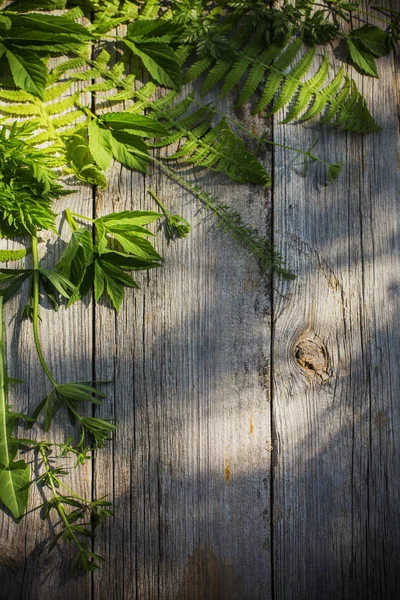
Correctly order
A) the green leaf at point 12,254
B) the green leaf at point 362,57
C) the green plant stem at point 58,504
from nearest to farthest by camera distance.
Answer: the green plant stem at point 58,504
the green leaf at point 12,254
the green leaf at point 362,57

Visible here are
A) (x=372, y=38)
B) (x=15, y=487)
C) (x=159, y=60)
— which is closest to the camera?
(x=15, y=487)

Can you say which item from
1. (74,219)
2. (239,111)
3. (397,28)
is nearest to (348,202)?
(239,111)

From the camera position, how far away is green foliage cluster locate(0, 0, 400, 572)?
1.79 metres

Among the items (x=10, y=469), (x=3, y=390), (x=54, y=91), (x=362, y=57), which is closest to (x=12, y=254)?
(x=3, y=390)

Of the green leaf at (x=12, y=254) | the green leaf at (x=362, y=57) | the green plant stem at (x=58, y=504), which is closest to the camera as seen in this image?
the green plant stem at (x=58, y=504)

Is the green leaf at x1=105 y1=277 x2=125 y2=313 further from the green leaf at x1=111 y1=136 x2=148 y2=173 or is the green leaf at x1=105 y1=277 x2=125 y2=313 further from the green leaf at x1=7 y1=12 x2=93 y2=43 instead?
the green leaf at x1=7 y1=12 x2=93 y2=43

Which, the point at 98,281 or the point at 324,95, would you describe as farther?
the point at 324,95

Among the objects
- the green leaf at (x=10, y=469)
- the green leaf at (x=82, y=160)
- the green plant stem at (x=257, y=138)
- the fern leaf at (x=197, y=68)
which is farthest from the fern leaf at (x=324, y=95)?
the green leaf at (x=10, y=469)

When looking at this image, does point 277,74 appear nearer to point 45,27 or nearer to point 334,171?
point 334,171

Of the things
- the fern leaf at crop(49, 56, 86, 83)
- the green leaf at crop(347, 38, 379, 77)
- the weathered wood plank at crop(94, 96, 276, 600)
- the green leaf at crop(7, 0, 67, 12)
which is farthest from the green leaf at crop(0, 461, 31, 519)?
the green leaf at crop(347, 38, 379, 77)

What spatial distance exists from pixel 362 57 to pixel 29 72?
1079 mm

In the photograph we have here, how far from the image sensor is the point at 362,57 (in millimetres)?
2006

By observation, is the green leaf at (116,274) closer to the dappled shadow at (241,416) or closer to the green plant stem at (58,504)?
the dappled shadow at (241,416)

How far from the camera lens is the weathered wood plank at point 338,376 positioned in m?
1.91
